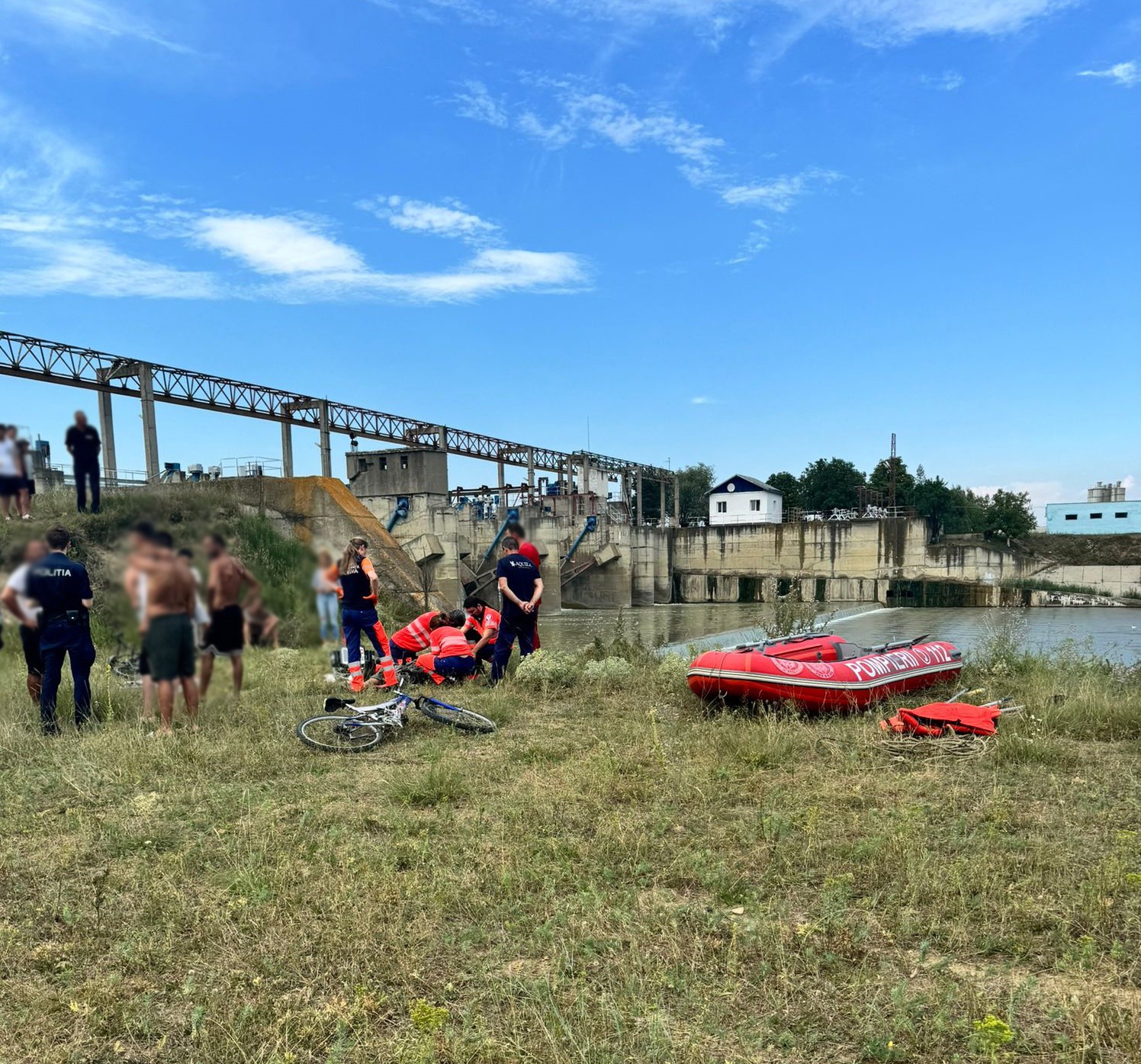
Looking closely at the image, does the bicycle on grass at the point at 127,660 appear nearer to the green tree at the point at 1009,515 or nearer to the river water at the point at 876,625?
the river water at the point at 876,625

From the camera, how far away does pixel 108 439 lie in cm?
183

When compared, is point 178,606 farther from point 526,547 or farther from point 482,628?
point 482,628

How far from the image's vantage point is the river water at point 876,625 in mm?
25422

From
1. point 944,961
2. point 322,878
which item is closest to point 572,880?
point 322,878

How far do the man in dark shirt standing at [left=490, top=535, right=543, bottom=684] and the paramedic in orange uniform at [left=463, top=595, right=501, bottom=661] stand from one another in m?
0.18

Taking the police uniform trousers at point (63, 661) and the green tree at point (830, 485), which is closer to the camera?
the police uniform trousers at point (63, 661)

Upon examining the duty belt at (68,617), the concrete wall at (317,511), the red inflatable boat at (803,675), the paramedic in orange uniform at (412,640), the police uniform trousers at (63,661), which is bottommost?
the red inflatable boat at (803,675)

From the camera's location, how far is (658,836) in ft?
20.0

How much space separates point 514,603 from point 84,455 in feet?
32.3

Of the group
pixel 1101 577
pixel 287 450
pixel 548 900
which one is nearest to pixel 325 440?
pixel 287 450

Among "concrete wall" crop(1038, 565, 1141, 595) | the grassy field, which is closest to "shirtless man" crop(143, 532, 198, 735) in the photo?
the grassy field

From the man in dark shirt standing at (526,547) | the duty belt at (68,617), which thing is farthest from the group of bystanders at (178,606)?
the man in dark shirt standing at (526,547)

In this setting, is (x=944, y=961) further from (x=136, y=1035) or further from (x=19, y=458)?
(x=19, y=458)

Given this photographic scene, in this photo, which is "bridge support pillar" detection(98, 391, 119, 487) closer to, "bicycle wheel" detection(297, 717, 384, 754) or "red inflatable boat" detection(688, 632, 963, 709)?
"bicycle wheel" detection(297, 717, 384, 754)
